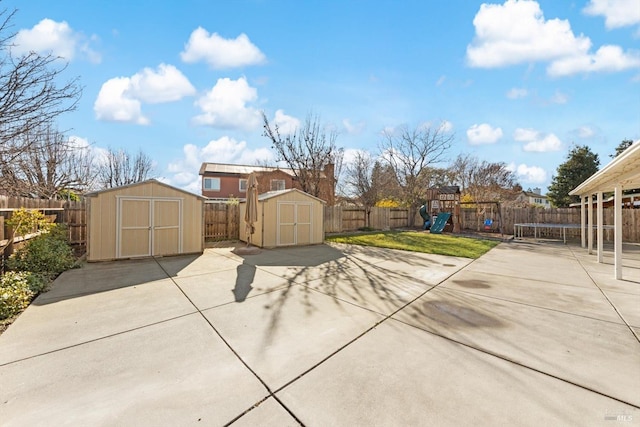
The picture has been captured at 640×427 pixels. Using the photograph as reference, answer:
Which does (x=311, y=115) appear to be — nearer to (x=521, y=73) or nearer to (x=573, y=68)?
(x=521, y=73)

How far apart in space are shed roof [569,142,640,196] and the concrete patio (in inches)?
89.9

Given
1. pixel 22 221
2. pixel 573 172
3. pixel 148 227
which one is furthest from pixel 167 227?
pixel 573 172

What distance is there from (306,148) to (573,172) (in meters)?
22.1

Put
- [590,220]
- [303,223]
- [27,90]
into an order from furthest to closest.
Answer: [303,223], [590,220], [27,90]

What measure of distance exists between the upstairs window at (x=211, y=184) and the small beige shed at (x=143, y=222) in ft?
65.6

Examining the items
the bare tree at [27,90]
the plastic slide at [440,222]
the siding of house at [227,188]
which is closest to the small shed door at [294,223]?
the bare tree at [27,90]

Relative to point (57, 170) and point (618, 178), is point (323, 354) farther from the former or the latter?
point (57, 170)

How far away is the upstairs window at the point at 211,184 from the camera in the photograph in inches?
1073

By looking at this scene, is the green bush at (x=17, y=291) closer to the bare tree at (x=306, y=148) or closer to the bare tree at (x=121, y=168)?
the bare tree at (x=306, y=148)

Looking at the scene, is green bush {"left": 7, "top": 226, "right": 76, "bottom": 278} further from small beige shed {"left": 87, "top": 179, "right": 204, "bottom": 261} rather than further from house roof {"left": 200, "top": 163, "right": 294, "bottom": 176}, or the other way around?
house roof {"left": 200, "top": 163, "right": 294, "bottom": 176}

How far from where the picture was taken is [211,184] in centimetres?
2738

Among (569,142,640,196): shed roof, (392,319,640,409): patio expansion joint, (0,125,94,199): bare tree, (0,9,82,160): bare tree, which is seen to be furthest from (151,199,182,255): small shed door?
(569,142,640,196): shed roof

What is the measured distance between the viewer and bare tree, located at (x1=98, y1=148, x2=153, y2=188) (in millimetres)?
18328

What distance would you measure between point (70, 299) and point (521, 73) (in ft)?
44.6
